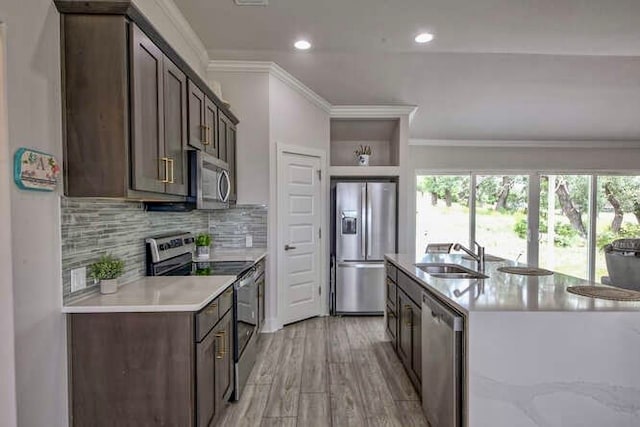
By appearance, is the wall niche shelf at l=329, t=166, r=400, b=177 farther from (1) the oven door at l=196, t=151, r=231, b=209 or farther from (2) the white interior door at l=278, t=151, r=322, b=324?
(1) the oven door at l=196, t=151, r=231, b=209

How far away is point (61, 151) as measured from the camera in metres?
1.63

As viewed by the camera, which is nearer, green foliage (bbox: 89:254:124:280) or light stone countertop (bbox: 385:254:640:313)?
light stone countertop (bbox: 385:254:640:313)

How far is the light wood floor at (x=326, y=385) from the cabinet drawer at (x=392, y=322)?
17cm

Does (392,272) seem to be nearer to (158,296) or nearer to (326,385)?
(326,385)

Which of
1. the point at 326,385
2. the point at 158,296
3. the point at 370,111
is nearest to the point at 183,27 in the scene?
the point at 158,296

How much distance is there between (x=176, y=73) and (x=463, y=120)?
14.6 feet

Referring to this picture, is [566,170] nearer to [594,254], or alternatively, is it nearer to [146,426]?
[594,254]

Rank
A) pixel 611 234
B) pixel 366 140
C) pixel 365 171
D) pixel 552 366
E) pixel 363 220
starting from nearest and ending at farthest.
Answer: pixel 552 366
pixel 363 220
pixel 365 171
pixel 366 140
pixel 611 234

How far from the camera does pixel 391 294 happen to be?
10.9ft

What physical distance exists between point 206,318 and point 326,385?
1310 mm

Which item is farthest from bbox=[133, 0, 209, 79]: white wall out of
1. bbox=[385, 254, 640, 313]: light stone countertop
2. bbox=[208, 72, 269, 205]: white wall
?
bbox=[385, 254, 640, 313]: light stone countertop

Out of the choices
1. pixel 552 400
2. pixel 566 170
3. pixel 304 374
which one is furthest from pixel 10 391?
pixel 566 170

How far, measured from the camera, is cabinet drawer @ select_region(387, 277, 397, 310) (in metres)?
3.19

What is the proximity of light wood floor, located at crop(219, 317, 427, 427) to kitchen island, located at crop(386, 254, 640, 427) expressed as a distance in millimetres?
782
